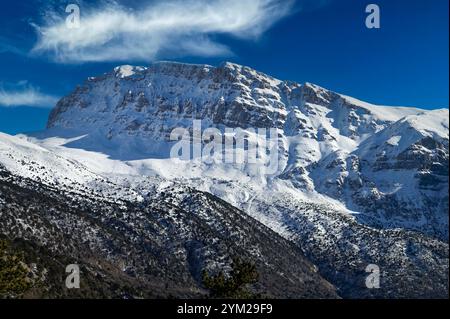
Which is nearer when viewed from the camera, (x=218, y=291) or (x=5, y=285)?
(x=5, y=285)

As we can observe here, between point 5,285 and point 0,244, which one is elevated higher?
→ point 0,244
